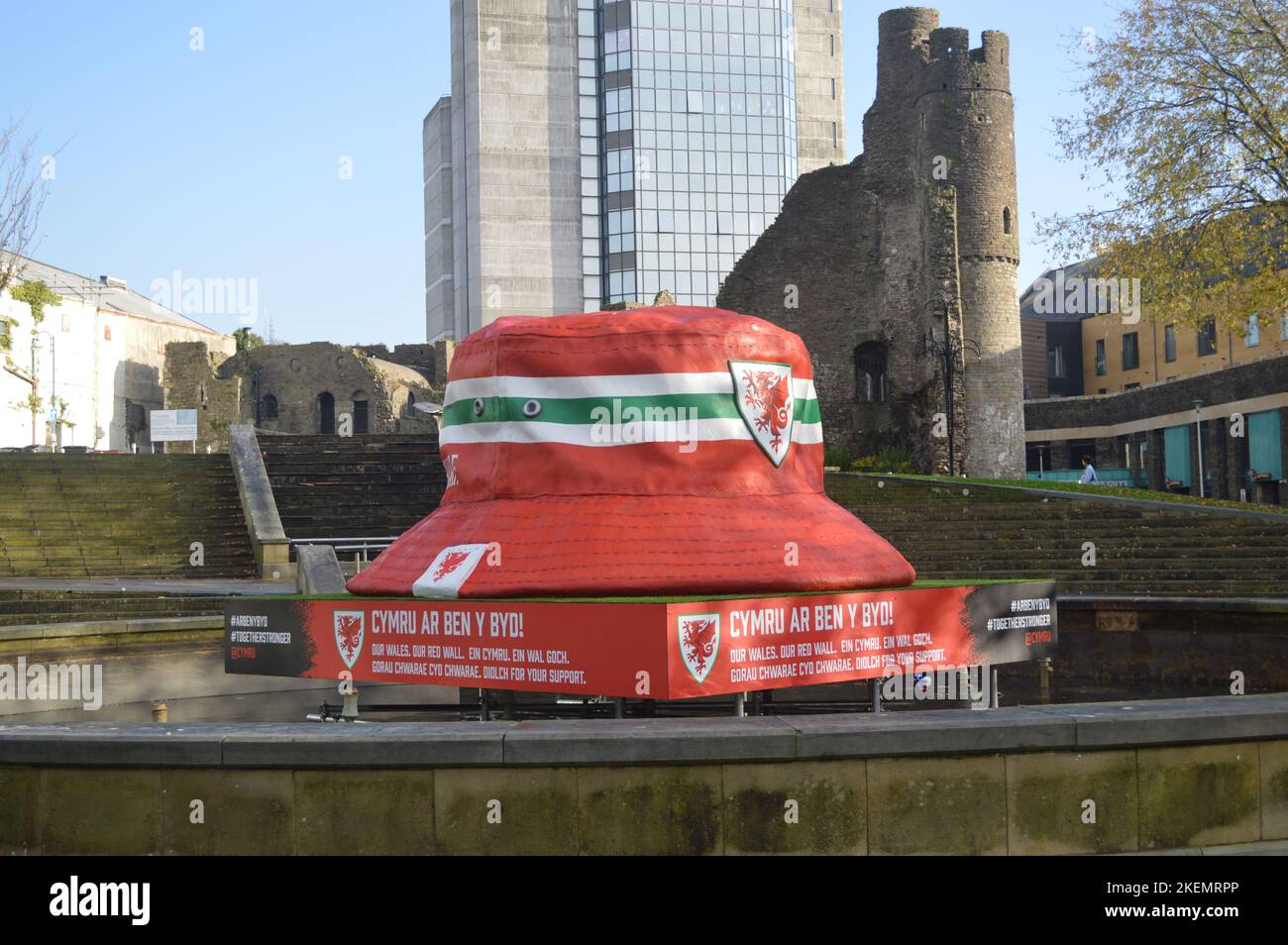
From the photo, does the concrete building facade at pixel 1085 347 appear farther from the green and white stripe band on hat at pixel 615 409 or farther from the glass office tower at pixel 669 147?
the green and white stripe band on hat at pixel 615 409

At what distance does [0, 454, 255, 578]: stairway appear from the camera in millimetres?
22969

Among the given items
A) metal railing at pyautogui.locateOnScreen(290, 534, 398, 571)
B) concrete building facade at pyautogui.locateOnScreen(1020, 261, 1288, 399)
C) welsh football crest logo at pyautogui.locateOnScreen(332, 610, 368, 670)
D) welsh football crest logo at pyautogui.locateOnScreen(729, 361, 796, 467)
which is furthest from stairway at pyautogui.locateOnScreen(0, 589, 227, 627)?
concrete building facade at pyautogui.locateOnScreen(1020, 261, 1288, 399)

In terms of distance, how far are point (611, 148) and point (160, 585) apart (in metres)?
66.7

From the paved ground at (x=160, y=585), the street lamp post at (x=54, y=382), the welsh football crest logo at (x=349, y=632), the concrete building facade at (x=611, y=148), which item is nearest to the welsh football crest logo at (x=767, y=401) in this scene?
the welsh football crest logo at (x=349, y=632)

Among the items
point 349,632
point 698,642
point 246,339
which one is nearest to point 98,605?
point 349,632

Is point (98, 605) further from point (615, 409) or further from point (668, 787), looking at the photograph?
point (668, 787)

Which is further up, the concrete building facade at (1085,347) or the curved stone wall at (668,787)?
the concrete building facade at (1085,347)

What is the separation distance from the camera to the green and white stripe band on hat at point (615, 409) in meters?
10.4

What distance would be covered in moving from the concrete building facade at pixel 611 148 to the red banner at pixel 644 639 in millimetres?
72129

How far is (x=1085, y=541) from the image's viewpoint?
864 inches

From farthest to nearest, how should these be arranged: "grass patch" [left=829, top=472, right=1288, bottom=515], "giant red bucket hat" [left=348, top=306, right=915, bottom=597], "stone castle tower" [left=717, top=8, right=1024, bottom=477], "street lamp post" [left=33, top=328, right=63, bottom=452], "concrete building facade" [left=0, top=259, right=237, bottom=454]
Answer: "street lamp post" [left=33, top=328, right=63, bottom=452]
"concrete building facade" [left=0, top=259, right=237, bottom=454]
"stone castle tower" [left=717, top=8, right=1024, bottom=477]
"grass patch" [left=829, top=472, right=1288, bottom=515]
"giant red bucket hat" [left=348, top=306, right=915, bottom=597]

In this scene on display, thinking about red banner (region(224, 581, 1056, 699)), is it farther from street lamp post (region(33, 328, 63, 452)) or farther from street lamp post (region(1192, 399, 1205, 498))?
street lamp post (region(33, 328, 63, 452))

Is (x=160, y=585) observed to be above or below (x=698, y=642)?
below

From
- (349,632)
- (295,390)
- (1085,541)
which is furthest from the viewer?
(295,390)
